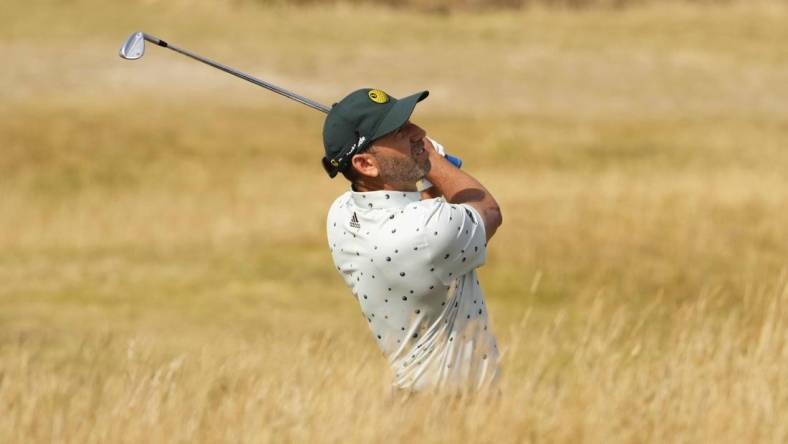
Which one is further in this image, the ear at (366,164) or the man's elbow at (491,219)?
the man's elbow at (491,219)

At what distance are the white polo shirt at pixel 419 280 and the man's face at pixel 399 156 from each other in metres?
0.05

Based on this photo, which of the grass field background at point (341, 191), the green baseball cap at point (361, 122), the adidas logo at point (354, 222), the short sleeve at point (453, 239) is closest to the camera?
the short sleeve at point (453, 239)

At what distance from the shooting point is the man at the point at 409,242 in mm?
5191

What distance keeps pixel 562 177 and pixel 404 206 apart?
18653 mm

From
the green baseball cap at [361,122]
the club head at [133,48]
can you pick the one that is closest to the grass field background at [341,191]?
the green baseball cap at [361,122]

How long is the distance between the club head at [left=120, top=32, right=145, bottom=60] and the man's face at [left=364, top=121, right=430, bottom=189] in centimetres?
166

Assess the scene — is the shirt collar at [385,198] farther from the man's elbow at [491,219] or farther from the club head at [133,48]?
the club head at [133,48]

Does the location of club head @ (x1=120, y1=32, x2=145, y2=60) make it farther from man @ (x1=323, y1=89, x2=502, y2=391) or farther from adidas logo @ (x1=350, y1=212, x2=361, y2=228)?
adidas logo @ (x1=350, y1=212, x2=361, y2=228)

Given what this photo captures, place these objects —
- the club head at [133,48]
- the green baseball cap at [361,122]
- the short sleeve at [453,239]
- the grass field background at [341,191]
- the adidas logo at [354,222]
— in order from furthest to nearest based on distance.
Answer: the club head at [133,48] < the grass field background at [341,191] < the adidas logo at [354,222] < the green baseball cap at [361,122] < the short sleeve at [453,239]

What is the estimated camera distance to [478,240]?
207 inches

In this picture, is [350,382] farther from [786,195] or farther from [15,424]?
[786,195]

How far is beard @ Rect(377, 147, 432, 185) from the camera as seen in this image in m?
5.29

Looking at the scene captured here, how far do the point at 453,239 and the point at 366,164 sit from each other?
1.41ft

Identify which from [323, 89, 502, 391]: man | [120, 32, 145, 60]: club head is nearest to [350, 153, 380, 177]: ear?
[323, 89, 502, 391]: man
